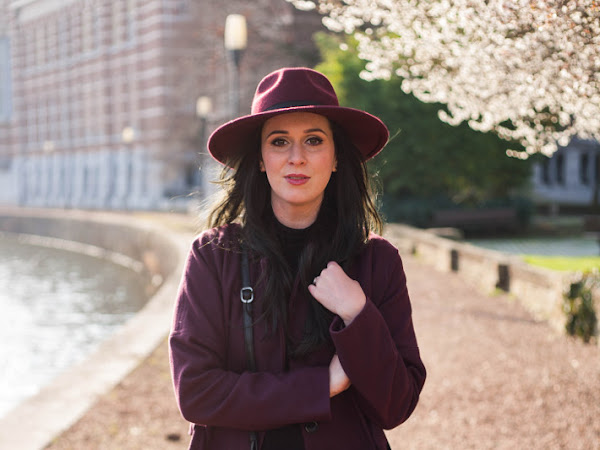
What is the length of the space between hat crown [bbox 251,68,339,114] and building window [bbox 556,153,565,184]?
34.1 meters

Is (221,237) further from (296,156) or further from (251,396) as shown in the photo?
(251,396)

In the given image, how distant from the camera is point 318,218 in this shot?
217cm

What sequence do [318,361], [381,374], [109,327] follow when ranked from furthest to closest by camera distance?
[109,327] → [318,361] → [381,374]

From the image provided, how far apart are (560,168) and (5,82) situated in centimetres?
4801

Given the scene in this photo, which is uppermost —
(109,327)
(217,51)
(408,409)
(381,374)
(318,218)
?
(217,51)

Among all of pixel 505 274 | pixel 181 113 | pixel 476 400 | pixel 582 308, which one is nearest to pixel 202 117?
pixel 181 113

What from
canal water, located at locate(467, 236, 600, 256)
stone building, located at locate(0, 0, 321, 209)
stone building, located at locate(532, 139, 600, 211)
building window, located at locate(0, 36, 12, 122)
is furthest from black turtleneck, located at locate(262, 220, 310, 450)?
building window, located at locate(0, 36, 12, 122)

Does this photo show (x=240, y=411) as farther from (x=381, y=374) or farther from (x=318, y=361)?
(x=381, y=374)

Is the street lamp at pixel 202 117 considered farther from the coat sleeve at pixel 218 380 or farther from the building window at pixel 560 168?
the coat sleeve at pixel 218 380

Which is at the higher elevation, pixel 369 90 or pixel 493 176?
pixel 369 90

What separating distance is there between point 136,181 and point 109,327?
30651mm

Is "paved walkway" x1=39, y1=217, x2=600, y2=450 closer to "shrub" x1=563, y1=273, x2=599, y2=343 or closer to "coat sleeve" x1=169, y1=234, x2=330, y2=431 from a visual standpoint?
"shrub" x1=563, y1=273, x2=599, y2=343

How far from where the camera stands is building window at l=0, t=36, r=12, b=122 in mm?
59250

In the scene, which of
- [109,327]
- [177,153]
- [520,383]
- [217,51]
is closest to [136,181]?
[177,153]
